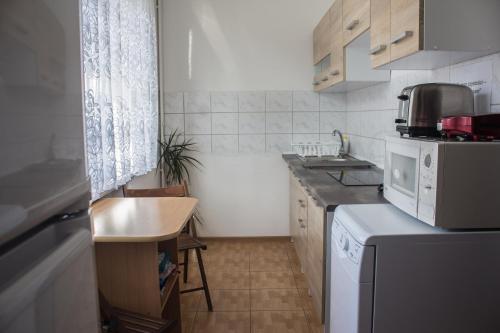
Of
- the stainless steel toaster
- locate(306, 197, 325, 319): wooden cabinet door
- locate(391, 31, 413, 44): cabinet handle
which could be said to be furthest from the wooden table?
locate(391, 31, 413, 44): cabinet handle

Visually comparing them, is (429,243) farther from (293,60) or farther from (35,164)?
(293,60)

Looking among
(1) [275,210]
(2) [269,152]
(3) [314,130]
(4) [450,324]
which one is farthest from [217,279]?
(4) [450,324]

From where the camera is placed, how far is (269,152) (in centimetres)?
403

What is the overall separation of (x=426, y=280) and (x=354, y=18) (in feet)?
5.57

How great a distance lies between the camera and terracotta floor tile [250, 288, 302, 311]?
2.64 meters

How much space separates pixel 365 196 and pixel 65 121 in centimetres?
160

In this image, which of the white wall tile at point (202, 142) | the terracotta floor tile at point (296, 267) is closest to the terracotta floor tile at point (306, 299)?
the terracotta floor tile at point (296, 267)

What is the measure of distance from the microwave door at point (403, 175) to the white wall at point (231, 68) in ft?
7.73

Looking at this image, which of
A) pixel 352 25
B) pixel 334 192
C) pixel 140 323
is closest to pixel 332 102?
pixel 352 25

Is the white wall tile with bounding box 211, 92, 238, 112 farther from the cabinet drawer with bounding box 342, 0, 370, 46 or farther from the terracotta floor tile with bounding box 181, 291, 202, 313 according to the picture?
the terracotta floor tile with bounding box 181, 291, 202, 313

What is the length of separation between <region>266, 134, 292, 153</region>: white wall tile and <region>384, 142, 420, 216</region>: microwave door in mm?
2302

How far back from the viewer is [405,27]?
1.65 meters

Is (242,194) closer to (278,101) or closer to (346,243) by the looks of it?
(278,101)

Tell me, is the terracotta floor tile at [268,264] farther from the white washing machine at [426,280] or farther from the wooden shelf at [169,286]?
the white washing machine at [426,280]
